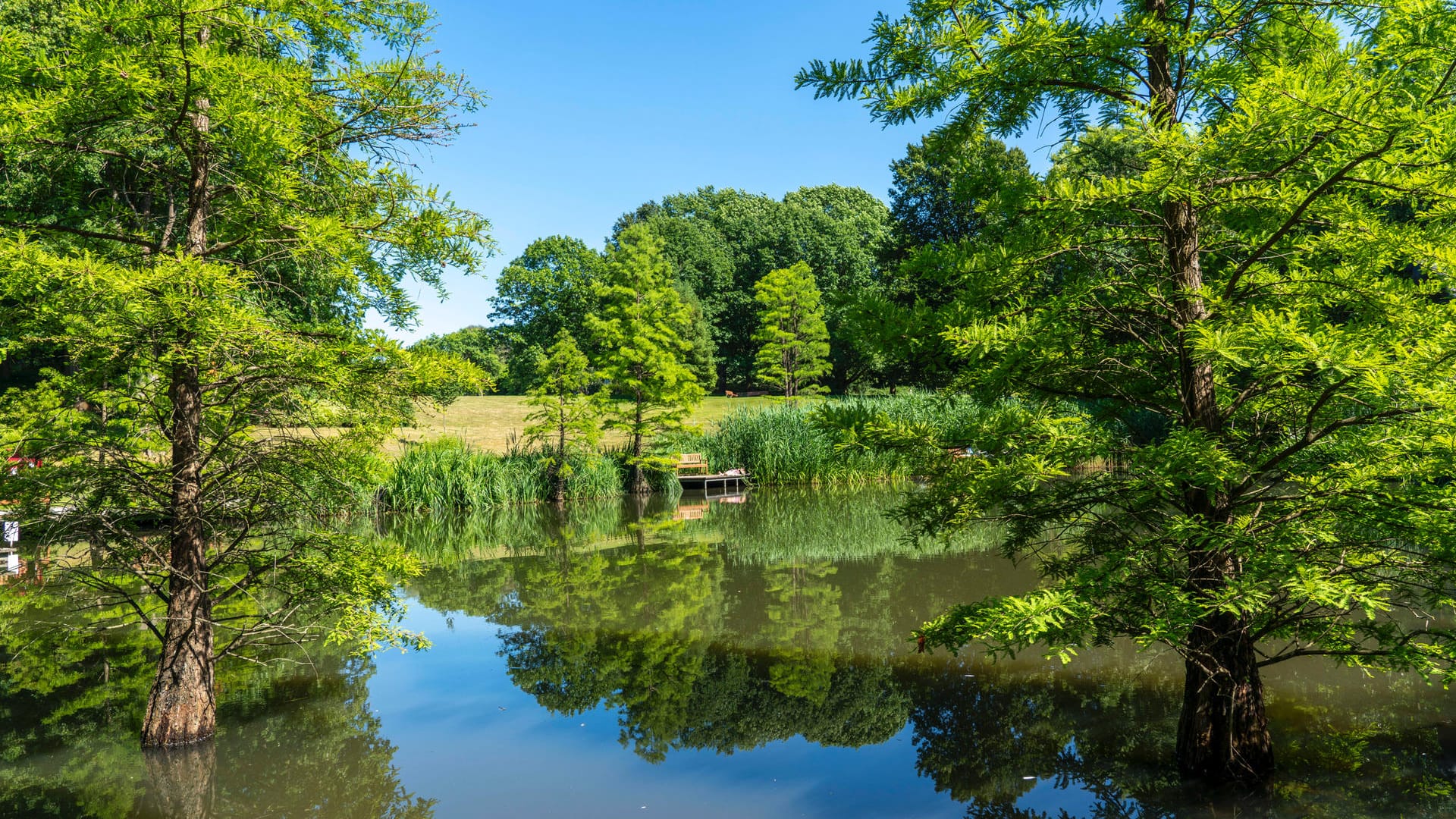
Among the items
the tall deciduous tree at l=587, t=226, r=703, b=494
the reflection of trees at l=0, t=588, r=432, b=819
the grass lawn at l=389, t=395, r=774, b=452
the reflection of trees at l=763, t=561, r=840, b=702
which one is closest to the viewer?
the reflection of trees at l=0, t=588, r=432, b=819

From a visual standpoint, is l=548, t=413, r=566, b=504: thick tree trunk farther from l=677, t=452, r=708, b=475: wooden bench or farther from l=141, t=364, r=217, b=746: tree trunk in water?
l=141, t=364, r=217, b=746: tree trunk in water

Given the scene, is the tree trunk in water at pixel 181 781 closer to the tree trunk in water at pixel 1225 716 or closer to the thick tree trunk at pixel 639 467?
the tree trunk in water at pixel 1225 716

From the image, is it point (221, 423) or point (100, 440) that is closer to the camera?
point (100, 440)

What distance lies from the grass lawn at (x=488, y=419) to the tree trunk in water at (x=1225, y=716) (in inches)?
852

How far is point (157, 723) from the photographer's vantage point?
19.6 ft

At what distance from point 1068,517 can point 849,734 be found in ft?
7.81

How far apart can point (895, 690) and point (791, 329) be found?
36.5 meters

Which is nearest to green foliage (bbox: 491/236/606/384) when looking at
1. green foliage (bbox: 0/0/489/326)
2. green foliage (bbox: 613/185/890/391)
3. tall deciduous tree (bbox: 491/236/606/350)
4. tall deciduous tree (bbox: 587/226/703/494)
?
tall deciduous tree (bbox: 491/236/606/350)

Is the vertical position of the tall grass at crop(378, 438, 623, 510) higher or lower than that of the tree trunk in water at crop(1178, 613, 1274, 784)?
higher

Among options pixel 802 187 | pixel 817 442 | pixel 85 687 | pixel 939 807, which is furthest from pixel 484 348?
pixel 939 807

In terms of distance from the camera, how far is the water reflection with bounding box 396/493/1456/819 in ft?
16.5

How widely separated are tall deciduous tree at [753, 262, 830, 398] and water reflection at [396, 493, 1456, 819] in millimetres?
27983

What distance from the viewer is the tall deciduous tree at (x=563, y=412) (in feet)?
72.2

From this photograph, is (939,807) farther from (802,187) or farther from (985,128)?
(802,187)
